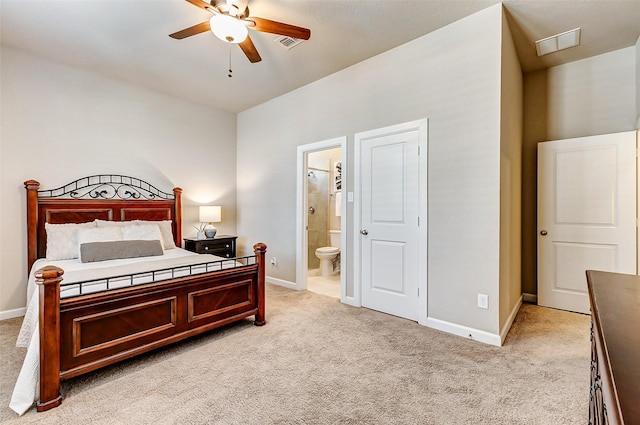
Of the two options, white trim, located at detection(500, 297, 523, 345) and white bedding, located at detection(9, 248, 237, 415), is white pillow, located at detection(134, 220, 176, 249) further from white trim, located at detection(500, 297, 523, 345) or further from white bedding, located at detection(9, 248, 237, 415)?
white trim, located at detection(500, 297, 523, 345)

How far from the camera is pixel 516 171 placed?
320 centimetres

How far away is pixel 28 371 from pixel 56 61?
3355mm

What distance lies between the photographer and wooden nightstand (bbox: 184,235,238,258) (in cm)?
418

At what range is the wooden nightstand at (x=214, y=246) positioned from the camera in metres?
4.18

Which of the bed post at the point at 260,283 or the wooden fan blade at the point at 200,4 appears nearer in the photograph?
the wooden fan blade at the point at 200,4

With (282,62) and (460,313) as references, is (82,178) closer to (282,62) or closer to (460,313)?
(282,62)

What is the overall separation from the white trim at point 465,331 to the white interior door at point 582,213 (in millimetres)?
1505

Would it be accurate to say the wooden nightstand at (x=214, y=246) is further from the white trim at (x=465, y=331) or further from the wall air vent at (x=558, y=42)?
the wall air vent at (x=558, y=42)

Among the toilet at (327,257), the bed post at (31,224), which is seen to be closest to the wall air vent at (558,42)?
the toilet at (327,257)

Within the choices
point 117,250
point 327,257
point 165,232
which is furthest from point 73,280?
point 327,257

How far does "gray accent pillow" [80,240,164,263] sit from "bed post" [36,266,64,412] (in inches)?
47.0

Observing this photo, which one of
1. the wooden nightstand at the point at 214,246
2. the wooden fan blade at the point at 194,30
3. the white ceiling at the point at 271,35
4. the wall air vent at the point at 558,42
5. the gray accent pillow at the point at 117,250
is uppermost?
the white ceiling at the point at 271,35

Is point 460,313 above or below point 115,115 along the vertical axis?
below

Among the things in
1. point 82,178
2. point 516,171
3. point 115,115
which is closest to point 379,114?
point 516,171
